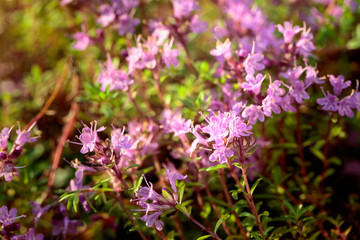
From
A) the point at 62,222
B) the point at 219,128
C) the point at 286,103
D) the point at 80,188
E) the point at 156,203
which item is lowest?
the point at 62,222

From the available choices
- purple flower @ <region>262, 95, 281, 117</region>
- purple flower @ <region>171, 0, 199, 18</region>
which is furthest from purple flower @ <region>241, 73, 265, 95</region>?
purple flower @ <region>171, 0, 199, 18</region>

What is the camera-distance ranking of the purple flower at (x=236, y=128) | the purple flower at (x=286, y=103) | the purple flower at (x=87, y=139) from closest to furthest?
the purple flower at (x=236, y=128) < the purple flower at (x=87, y=139) < the purple flower at (x=286, y=103)

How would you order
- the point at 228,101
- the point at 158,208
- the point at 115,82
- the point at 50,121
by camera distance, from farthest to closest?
1. the point at 50,121
2. the point at 115,82
3. the point at 228,101
4. the point at 158,208

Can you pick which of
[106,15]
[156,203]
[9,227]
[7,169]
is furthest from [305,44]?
[9,227]

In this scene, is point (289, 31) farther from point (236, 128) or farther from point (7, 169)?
point (7, 169)

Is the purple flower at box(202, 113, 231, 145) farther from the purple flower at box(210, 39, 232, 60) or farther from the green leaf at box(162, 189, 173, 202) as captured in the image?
the purple flower at box(210, 39, 232, 60)

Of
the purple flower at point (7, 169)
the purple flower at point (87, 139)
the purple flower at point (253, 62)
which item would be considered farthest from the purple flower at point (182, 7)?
the purple flower at point (7, 169)

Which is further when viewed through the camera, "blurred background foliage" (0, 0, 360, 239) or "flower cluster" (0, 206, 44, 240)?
"blurred background foliage" (0, 0, 360, 239)

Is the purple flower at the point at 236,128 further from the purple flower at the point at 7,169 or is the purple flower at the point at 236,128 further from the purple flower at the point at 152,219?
the purple flower at the point at 7,169

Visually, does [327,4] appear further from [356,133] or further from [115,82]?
[115,82]

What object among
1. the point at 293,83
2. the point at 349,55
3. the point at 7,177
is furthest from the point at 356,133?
the point at 7,177

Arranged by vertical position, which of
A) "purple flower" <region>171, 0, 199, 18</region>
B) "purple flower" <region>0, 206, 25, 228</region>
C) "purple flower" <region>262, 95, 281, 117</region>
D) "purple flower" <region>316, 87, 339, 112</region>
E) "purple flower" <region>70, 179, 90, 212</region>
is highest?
"purple flower" <region>171, 0, 199, 18</region>
